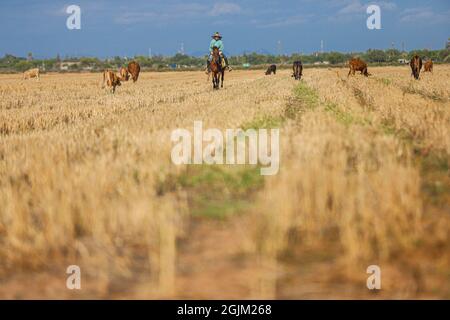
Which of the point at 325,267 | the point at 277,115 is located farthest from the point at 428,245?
the point at 277,115

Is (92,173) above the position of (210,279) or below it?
above

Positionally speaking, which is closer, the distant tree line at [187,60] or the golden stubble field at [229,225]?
the golden stubble field at [229,225]

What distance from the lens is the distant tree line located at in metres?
109

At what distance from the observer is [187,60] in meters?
146

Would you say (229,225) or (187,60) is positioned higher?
(187,60)

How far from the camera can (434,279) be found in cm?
302

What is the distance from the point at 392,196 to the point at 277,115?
6.90 meters

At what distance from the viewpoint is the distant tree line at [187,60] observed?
108688 millimetres

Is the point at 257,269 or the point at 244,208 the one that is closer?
the point at 257,269

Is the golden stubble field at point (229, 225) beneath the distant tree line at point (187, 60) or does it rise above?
beneath

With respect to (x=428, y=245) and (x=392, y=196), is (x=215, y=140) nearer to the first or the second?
(x=392, y=196)

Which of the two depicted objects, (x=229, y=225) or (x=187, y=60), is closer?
(x=229, y=225)

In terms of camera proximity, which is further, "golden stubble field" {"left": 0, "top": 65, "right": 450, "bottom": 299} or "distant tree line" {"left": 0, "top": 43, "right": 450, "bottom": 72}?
"distant tree line" {"left": 0, "top": 43, "right": 450, "bottom": 72}

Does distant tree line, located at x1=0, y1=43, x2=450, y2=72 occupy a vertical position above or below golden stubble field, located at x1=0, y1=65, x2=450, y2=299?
above
